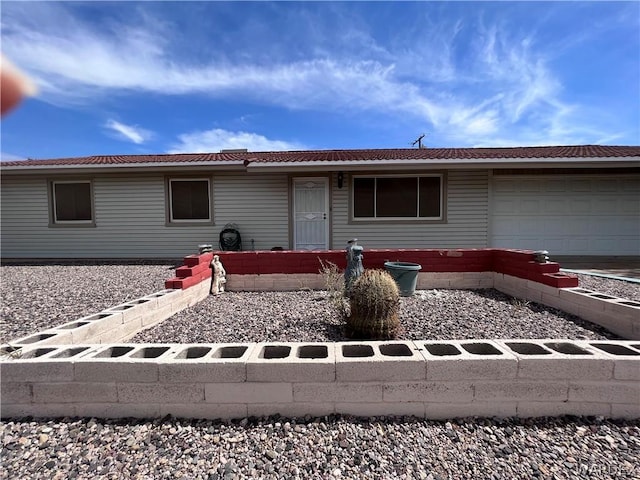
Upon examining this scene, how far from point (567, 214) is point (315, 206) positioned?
266 inches

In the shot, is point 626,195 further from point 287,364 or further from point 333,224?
point 287,364

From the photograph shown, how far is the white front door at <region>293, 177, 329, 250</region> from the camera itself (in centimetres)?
828

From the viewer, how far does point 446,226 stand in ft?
26.9

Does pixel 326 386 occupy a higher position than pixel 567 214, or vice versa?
pixel 567 214

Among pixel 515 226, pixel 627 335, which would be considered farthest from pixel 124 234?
pixel 515 226

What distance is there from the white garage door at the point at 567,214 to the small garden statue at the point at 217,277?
704cm

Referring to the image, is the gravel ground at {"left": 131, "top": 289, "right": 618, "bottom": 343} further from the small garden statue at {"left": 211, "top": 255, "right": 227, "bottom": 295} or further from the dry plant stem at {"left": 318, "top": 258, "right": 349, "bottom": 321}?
the small garden statue at {"left": 211, "top": 255, "right": 227, "bottom": 295}

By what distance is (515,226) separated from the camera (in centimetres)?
823

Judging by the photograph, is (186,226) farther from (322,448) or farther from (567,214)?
(567,214)

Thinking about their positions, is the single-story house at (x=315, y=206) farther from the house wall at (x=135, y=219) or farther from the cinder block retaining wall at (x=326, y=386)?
the cinder block retaining wall at (x=326, y=386)

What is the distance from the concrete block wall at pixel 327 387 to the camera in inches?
72.9

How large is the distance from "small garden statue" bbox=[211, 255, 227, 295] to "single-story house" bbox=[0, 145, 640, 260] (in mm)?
3461

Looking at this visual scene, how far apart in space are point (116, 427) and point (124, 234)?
8.13m

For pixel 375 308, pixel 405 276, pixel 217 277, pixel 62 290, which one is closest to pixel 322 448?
pixel 375 308
